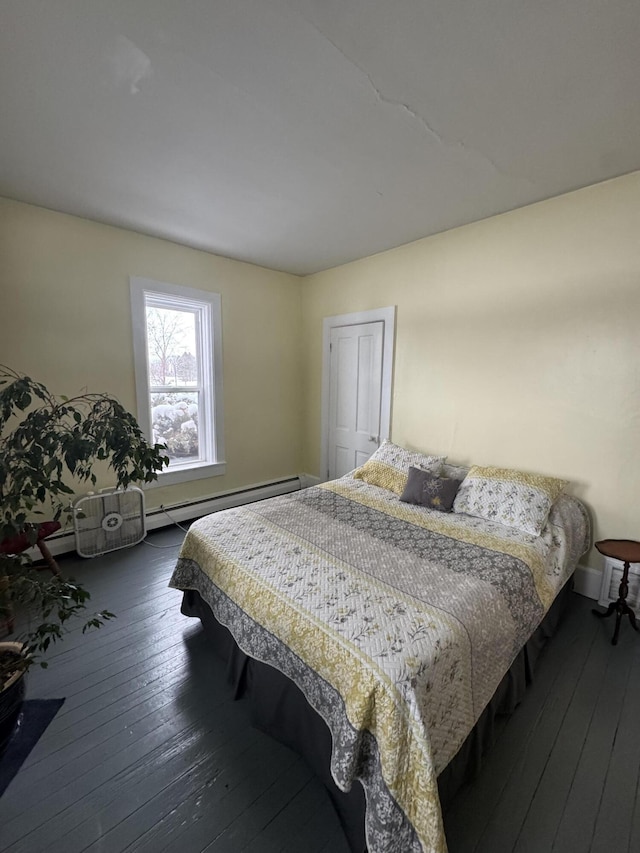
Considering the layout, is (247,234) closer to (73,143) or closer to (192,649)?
(73,143)

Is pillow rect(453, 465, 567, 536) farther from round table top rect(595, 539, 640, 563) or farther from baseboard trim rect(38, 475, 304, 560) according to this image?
baseboard trim rect(38, 475, 304, 560)

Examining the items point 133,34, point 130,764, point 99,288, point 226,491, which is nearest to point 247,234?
point 99,288

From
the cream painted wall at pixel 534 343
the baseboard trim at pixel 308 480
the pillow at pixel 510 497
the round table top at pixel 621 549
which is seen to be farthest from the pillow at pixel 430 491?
the baseboard trim at pixel 308 480

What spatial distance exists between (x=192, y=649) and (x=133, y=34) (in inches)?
104

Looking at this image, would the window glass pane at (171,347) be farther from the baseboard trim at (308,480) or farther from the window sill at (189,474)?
the baseboard trim at (308,480)

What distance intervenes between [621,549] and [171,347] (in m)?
3.68

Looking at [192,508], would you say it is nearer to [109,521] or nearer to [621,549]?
[109,521]

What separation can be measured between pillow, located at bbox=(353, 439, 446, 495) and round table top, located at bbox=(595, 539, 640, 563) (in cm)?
107

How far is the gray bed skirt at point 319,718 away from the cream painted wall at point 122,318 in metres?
2.05

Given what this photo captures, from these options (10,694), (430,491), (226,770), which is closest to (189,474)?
(10,694)

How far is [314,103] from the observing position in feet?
4.91

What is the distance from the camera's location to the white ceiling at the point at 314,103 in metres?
1.15

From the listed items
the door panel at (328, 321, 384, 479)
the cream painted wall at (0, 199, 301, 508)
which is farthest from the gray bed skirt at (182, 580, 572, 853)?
the door panel at (328, 321, 384, 479)

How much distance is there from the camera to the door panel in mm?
3426
